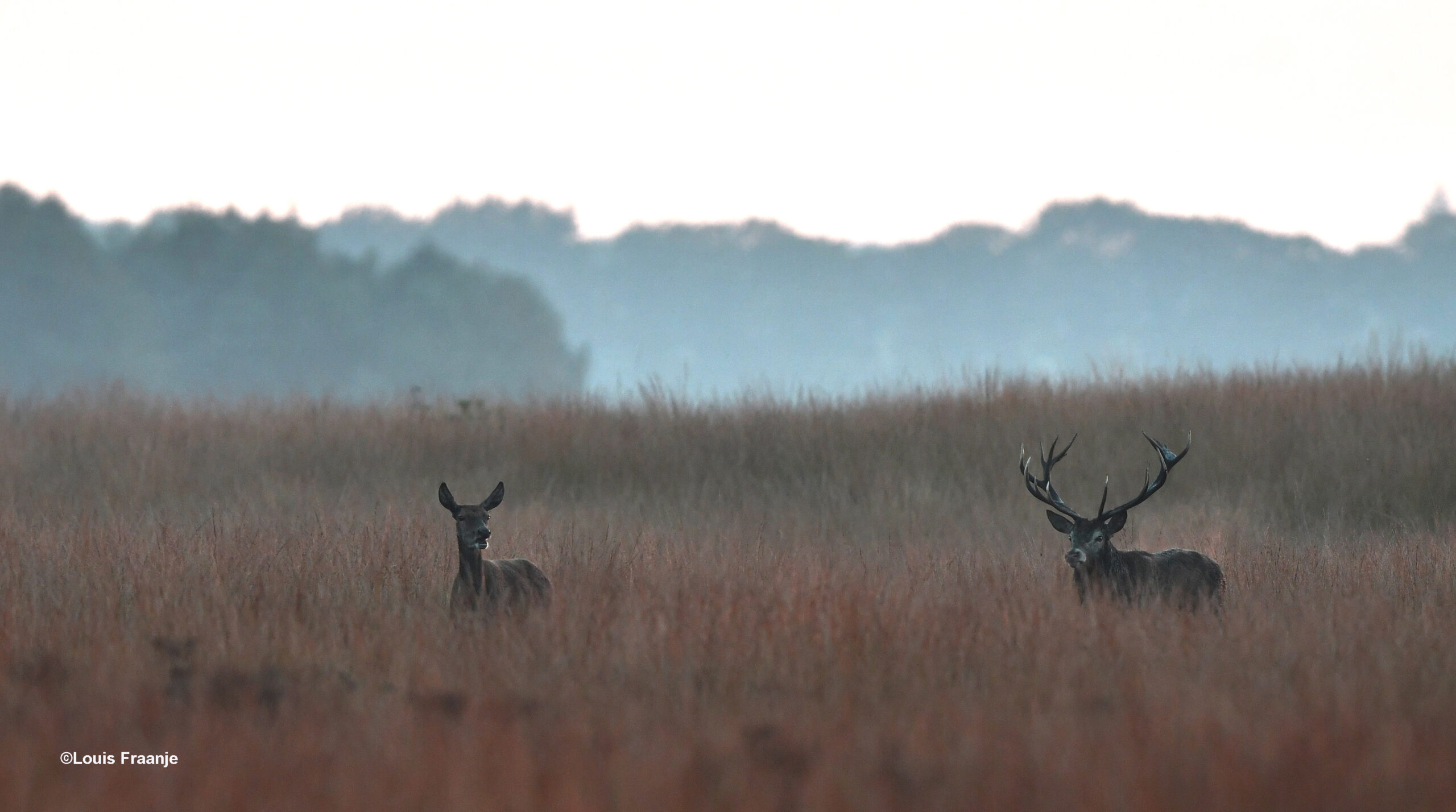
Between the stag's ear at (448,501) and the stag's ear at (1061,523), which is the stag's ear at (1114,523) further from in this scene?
the stag's ear at (448,501)

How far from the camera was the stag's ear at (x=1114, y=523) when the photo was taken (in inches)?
261

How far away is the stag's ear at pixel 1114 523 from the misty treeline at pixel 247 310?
124 feet

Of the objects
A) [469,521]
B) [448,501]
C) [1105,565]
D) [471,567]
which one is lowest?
[1105,565]

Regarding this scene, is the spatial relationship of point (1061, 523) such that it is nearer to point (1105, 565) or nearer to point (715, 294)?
point (1105, 565)

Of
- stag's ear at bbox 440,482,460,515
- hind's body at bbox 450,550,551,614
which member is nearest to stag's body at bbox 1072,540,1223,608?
hind's body at bbox 450,550,551,614

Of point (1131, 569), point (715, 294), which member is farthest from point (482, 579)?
point (715, 294)

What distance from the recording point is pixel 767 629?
546 centimetres

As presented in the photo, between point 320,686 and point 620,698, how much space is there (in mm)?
1142

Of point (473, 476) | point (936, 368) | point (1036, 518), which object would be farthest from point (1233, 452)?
point (473, 476)

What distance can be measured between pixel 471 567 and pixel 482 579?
9 centimetres

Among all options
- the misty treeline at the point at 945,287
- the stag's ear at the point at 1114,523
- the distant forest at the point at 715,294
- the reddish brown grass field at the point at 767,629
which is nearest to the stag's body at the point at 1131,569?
the stag's ear at the point at 1114,523

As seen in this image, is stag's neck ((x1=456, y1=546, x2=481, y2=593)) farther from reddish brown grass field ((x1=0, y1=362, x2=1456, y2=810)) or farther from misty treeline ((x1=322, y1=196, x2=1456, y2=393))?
misty treeline ((x1=322, y1=196, x2=1456, y2=393))

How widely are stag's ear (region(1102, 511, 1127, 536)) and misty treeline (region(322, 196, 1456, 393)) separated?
221ft

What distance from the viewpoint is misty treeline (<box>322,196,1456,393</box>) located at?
76562 mm
